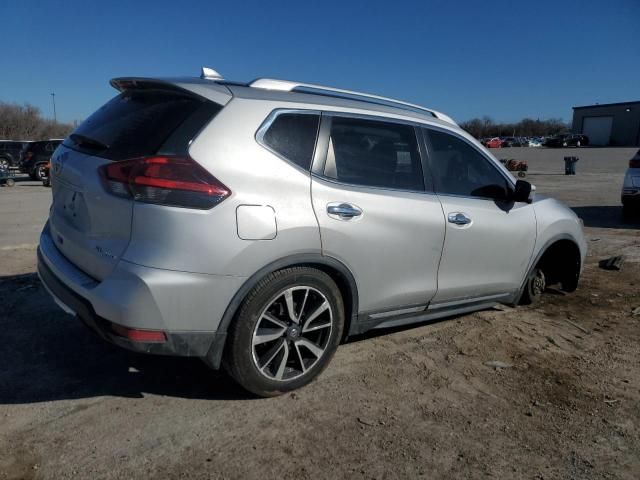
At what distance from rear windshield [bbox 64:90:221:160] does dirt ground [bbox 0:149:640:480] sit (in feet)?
4.87

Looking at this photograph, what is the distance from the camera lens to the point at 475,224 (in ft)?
13.4

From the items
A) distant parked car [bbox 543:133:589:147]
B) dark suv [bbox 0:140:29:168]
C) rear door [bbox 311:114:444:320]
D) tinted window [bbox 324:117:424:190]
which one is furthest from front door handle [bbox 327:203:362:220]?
distant parked car [bbox 543:133:589:147]

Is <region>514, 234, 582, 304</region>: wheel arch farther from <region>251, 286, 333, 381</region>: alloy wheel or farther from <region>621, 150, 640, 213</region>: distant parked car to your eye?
<region>621, 150, 640, 213</region>: distant parked car

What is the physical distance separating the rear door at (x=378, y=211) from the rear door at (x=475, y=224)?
16 centimetres

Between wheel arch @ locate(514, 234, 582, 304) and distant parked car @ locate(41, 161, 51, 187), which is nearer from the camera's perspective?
wheel arch @ locate(514, 234, 582, 304)

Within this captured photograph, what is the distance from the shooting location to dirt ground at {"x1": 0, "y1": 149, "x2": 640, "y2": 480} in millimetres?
2666

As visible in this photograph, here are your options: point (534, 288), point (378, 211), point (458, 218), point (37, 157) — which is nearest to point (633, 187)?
point (534, 288)

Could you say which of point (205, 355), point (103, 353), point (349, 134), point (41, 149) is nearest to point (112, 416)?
point (205, 355)

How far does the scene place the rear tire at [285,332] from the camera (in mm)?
3012

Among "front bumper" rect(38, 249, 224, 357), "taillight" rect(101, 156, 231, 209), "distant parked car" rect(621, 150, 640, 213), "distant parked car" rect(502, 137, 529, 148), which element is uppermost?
"distant parked car" rect(502, 137, 529, 148)

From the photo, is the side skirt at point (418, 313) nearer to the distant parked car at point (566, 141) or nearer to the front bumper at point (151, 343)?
the front bumper at point (151, 343)

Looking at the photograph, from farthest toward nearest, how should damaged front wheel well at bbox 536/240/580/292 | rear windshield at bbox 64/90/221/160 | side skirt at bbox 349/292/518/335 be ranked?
damaged front wheel well at bbox 536/240/580/292
side skirt at bbox 349/292/518/335
rear windshield at bbox 64/90/221/160

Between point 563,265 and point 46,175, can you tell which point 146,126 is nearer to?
point 563,265

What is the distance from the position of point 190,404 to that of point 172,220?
46.2 inches
